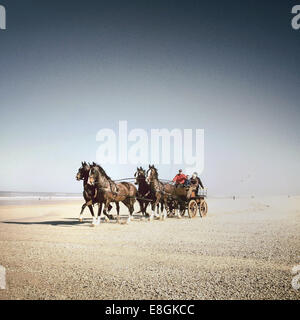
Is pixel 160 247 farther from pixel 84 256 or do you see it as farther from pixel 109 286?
pixel 109 286

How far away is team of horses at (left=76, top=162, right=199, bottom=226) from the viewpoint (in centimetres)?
1439

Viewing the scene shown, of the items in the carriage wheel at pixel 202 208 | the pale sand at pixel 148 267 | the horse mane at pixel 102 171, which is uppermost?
the horse mane at pixel 102 171

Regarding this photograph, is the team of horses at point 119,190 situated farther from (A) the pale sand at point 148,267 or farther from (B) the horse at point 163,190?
(A) the pale sand at point 148,267

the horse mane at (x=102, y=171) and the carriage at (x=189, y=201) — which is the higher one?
the horse mane at (x=102, y=171)

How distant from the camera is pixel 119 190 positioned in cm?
1548

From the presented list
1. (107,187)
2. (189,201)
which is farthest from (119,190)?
(189,201)

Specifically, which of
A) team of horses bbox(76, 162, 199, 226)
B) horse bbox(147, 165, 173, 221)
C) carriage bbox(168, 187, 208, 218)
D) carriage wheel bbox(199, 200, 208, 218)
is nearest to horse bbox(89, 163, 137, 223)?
team of horses bbox(76, 162, 199, 226)

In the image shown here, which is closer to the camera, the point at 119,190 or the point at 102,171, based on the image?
the point at 102,171

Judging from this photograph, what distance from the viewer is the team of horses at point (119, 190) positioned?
47.2 feet

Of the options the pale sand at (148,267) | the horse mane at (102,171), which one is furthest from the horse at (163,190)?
the pale sand at (148,267)

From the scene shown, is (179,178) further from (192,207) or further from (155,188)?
(155,188)

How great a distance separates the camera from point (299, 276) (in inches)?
218
